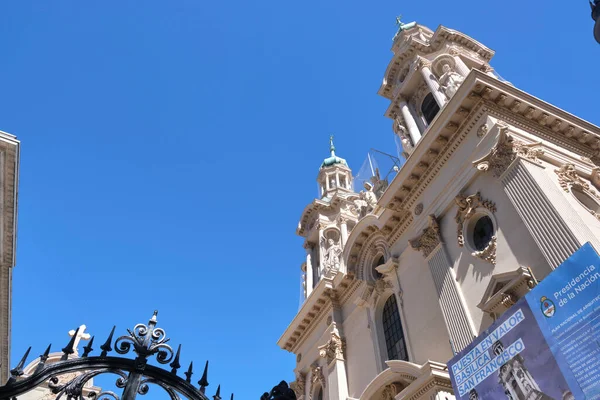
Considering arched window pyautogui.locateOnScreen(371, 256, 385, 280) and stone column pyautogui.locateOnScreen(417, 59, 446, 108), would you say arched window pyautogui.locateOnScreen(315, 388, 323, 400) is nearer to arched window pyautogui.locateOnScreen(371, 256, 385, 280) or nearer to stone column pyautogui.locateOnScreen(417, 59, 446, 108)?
arched window pyautogui.locateOnScreen(371, 256, 385, 280)

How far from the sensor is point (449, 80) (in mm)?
20172

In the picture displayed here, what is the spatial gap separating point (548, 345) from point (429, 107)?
14.8m

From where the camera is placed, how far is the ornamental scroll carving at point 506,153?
13.5 m

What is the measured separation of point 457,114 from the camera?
15898mm

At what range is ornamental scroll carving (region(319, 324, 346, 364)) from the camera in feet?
66.2

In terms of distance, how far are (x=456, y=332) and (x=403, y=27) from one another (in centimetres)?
1964

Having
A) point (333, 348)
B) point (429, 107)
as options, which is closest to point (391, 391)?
point (333, 348)

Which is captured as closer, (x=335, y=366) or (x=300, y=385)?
(x=335, y=366)

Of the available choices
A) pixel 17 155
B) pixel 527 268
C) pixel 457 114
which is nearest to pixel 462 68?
pixel 457 114

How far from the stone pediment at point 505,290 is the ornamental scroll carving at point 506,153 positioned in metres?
3.31

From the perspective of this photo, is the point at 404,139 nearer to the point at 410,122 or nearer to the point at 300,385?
the point at 410,122

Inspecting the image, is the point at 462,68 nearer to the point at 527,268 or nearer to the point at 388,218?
the point at 388,218

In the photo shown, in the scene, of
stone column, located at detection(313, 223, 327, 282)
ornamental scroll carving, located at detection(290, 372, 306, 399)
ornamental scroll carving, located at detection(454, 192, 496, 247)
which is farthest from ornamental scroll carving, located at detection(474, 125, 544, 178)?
ornamental scroll carving, located at detection(290, 372, 306, 399)

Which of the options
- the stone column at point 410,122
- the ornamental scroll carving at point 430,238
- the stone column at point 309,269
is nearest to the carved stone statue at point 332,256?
the stone column at point 309,269
